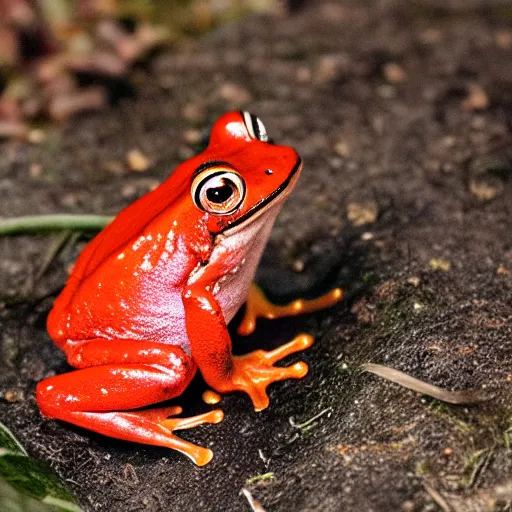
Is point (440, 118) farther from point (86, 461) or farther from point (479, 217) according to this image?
point (86, 461)

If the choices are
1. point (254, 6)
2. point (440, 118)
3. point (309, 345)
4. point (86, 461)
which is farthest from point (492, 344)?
point (254, 6)

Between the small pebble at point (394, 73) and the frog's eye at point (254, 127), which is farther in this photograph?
the small pebble at point (394, 73)

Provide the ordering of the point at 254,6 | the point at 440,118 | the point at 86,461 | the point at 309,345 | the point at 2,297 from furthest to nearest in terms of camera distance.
Answer: the point at 254,6
the point at 440,118
the point at 2,297
the point at 309,345
the point at 86,461

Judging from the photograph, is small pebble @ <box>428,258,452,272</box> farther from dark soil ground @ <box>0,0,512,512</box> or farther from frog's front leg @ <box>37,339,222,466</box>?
frog's front leg @ <box>37,339,222,466</box>

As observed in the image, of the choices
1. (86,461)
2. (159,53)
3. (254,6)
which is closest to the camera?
(86,461)

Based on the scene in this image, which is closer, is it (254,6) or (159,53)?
(159,53)

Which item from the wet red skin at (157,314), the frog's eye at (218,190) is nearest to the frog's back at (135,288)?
the wet red skin at (157,314)

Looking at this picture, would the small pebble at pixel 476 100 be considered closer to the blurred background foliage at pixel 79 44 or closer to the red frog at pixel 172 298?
the blurred background foliage at pixel 79 44
